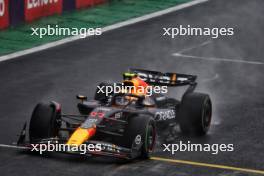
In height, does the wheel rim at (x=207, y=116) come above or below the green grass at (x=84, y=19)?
below

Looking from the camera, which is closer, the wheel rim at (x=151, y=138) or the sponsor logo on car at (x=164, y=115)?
the wheel rim at (x=151, y=138)

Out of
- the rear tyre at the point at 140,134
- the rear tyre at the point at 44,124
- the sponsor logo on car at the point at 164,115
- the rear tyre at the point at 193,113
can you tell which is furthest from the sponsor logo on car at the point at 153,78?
the rear tyre at the point at 44,124

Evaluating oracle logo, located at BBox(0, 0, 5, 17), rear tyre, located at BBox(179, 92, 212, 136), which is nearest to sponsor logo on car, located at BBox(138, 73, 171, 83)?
rear tyre, located at BBox(179, 92, 212, 136)

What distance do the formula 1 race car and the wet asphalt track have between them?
0.34 metres

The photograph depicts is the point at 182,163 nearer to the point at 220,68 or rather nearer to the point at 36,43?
the point at 220,68

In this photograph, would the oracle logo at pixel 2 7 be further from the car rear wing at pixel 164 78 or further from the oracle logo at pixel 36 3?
the car rear wing at pixel 164 78

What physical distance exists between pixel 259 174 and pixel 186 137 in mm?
2849

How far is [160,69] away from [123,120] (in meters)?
9.09

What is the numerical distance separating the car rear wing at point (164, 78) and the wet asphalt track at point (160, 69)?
126 cm

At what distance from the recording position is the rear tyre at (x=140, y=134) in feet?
61.0

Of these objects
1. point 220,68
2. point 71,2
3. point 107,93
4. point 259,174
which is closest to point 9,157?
point 107,93

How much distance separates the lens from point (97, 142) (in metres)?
18.6

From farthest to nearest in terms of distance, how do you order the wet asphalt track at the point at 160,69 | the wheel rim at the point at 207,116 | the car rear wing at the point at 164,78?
1. the car rear wing at the point at 164,78
2. the wheel rim at the point at 207,116
3. the wet asphalt track at the point at 160,69

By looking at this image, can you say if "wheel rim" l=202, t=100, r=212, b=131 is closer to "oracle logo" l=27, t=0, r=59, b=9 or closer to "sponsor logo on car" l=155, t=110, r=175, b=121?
"sponsor logo on car" l=155, t=110, r=175, b=121
